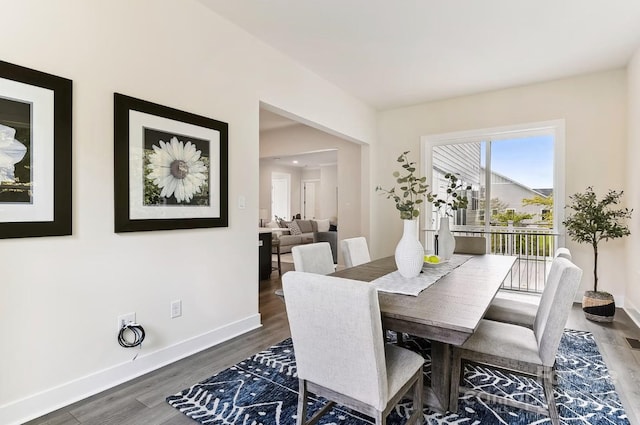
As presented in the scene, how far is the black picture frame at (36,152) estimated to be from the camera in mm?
1667

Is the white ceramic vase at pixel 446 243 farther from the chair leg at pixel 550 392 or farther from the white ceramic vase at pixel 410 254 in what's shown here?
the chair leg at pixel 550 392

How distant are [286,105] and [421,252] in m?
2.23

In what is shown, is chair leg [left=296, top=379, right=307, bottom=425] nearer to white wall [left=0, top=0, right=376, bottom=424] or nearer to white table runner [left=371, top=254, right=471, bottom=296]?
white table runner [left=371, top=254, right=471, bottom=296]

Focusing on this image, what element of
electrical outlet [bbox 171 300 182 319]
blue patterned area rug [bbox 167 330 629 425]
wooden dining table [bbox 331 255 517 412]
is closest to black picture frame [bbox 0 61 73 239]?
electrical outlet [bbox 171 300 182 319]

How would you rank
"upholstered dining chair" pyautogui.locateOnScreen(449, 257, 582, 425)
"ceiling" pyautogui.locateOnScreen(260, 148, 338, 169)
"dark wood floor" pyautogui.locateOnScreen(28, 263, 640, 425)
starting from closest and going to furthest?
"upholstered dining chair" pyautogui.locateOnScreen(449, 257, 582, 425), "dark wood floor" pyautogui.locateOnScreen(28, 263, 640, 425), "ceiling" pyautogui.locateOnScreen(260, 148, 338, 169)

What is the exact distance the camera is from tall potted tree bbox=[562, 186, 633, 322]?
3322mm

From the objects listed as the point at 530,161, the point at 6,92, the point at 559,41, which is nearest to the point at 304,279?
the point at 6,92

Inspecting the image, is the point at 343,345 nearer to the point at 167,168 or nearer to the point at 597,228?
the point at 167,168

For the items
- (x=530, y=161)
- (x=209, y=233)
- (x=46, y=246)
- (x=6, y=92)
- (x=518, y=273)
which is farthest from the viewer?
(x=518, y=273)

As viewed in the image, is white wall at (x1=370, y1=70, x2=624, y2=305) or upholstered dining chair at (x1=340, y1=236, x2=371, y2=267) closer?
upholstered dining chair at (x1=340, y1=236, x2=371, y2=267)

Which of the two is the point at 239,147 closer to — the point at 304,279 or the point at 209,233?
the point at 209,233

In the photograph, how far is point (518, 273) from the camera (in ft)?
15.7

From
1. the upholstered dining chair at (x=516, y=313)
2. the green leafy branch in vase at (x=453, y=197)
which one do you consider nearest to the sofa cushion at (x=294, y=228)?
the green leafy branch in vase at (x=453, y=197)

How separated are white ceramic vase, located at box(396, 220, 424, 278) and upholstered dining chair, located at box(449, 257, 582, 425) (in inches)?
19.9
